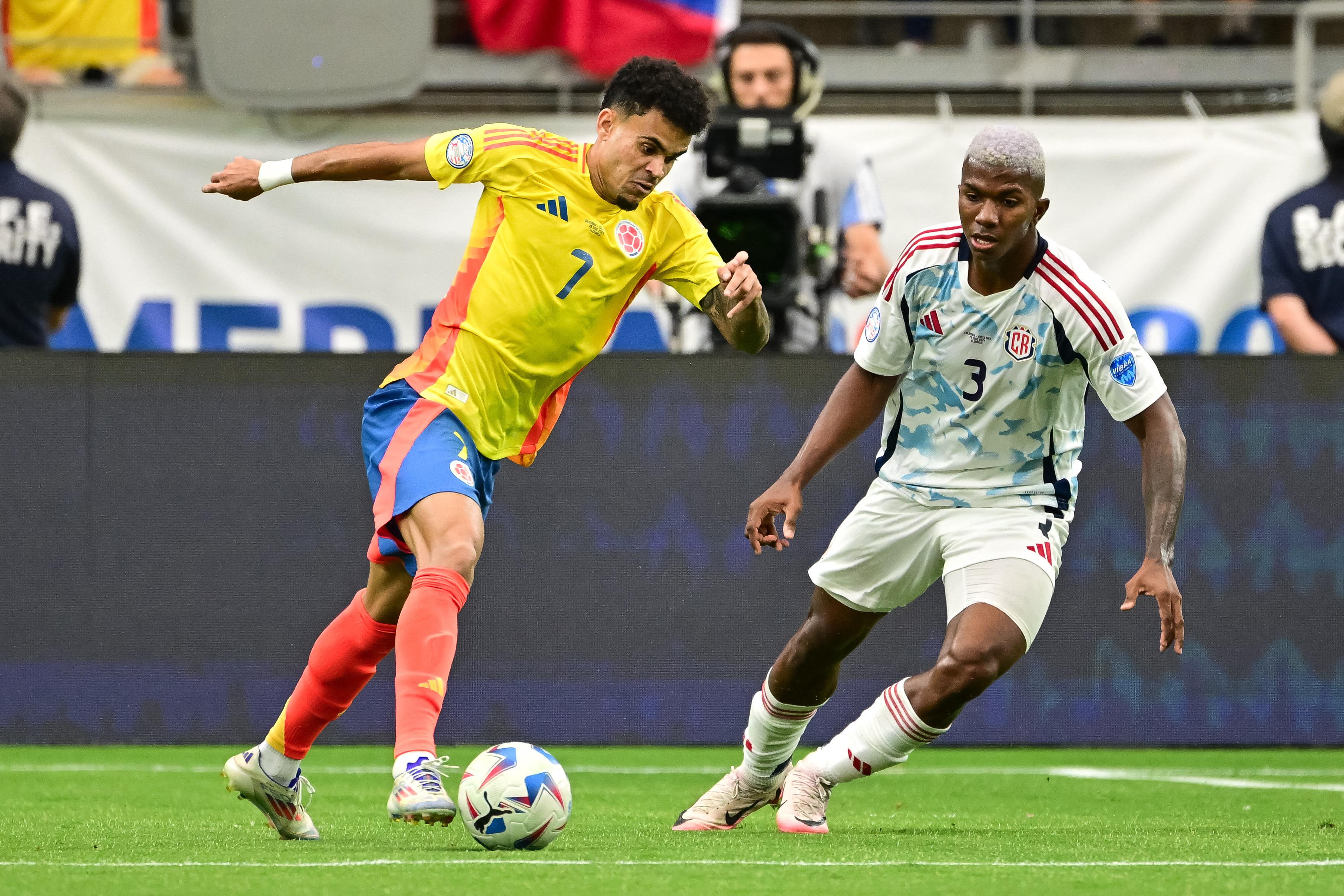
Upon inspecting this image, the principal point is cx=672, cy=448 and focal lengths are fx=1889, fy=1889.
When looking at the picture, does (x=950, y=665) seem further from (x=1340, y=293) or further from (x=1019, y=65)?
(x=1019, y=65)

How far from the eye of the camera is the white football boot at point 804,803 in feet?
17.3

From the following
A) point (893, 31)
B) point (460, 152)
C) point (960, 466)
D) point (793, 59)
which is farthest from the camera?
point (893, 31)

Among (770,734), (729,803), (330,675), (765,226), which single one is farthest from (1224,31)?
(330,675)

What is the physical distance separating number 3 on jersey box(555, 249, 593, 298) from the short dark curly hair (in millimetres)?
389

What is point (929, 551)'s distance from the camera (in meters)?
5.27

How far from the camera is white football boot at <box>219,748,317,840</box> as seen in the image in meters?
4.98

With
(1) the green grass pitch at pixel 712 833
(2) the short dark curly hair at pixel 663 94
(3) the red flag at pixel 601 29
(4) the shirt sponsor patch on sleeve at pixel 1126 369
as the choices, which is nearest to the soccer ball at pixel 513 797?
(1) the green grass pitch at pixel 712 833

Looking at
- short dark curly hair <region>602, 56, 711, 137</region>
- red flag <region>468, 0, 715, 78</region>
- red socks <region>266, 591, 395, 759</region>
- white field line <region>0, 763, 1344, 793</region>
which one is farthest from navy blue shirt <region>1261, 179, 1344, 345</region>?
red socks <region>266, 591, 395, 759</region>

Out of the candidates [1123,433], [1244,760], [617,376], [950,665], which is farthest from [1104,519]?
[950,665]

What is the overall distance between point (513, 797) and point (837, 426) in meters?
1.52

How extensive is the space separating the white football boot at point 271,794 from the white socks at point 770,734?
1.27 meters

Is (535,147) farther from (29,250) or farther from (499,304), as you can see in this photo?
(29,250)

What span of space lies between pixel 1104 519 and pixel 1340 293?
2119mm

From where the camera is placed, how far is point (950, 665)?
16.5ft
